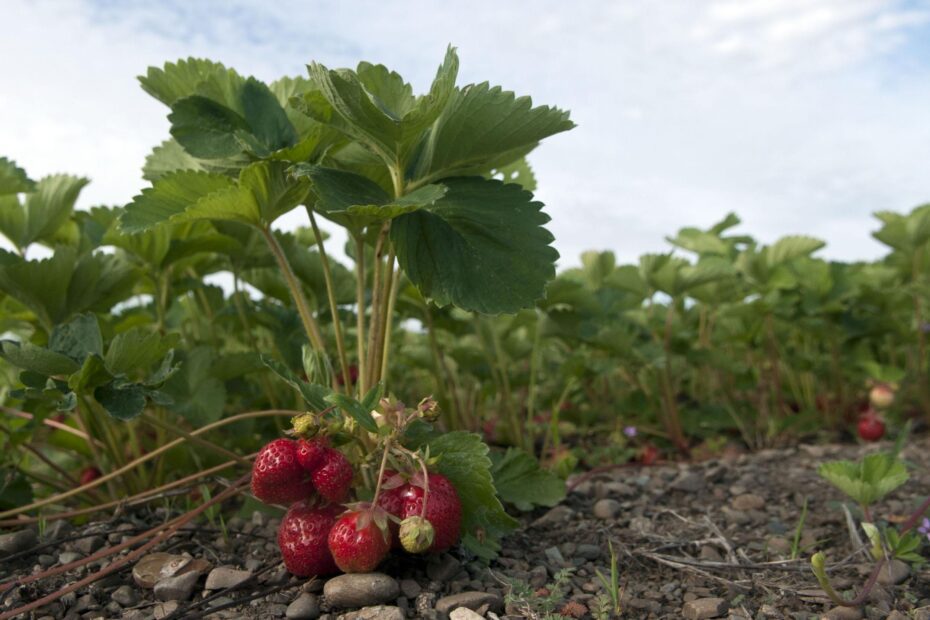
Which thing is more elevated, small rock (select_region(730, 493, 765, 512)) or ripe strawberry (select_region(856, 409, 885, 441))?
small rock (select_region(730, 493, 765, 512))

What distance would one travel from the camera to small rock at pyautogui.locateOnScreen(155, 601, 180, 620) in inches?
58.0

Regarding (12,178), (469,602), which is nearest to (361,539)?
(469,602)

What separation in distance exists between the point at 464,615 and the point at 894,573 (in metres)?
0.92

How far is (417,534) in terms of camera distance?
1274 millimetres

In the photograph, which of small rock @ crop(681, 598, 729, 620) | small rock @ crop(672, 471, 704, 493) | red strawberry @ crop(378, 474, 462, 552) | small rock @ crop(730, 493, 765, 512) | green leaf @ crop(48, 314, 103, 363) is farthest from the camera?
small rock @ crop(672, 471, 704, 493)

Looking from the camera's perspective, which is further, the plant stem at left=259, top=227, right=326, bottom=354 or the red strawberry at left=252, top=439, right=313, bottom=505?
the plant stem at left=259, top=227, right=326, bottom=354

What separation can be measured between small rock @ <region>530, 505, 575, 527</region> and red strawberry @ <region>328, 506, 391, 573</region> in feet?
2.06

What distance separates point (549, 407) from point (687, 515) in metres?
1.46

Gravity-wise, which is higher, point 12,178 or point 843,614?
point 12,178

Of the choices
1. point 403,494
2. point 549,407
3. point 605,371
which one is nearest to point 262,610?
point 403,494

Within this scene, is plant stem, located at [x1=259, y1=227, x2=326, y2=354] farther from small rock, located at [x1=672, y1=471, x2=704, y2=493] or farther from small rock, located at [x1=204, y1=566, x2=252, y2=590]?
small rock, located at [x1=672, y1=471, x2=704, y2=493]

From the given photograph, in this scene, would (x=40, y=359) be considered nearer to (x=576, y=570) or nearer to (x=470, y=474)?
(x=470, y=474)

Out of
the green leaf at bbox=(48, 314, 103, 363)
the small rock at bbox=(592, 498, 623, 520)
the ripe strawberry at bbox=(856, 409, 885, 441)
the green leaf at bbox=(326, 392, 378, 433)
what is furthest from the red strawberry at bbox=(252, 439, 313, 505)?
the ripe strawberry at bbox=(856, 409, 885, 441)

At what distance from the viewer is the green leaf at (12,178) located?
6.41 ft
